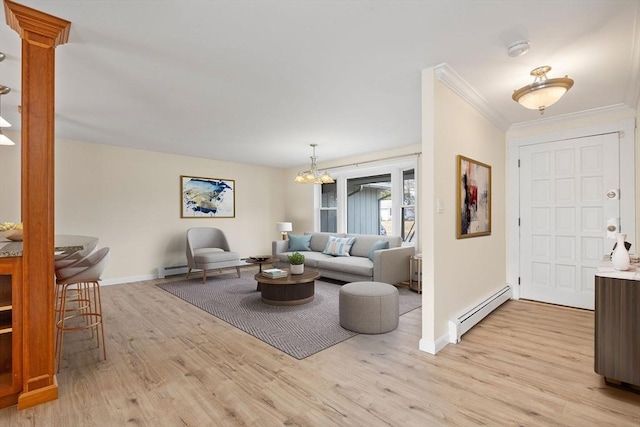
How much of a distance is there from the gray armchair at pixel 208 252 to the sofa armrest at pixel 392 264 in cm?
260

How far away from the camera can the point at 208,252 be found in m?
5.48

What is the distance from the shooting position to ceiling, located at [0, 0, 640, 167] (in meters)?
1.85

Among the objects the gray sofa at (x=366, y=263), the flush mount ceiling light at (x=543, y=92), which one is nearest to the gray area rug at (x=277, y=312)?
the gray sofa at (x=366, y=263)

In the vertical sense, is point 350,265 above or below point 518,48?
below

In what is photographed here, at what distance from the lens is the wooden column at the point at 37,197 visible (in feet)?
6.14

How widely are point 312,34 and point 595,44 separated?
209cm

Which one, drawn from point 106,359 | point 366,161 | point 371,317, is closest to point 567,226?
point 371,317

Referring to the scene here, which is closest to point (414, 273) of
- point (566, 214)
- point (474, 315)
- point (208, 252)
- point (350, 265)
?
point (350, 265)

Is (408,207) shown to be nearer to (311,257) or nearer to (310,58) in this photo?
(311,257)

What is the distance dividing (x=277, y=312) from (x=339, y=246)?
7.59 ft

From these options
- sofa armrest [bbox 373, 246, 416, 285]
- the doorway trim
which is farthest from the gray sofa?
the doorway trim

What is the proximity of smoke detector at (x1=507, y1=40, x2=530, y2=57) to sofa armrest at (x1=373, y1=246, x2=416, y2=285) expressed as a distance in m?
2.99

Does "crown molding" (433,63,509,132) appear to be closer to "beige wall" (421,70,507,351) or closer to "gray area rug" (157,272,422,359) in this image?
"beige wall" (421,70,507,351)

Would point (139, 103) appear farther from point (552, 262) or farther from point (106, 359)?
point (552, 262)
